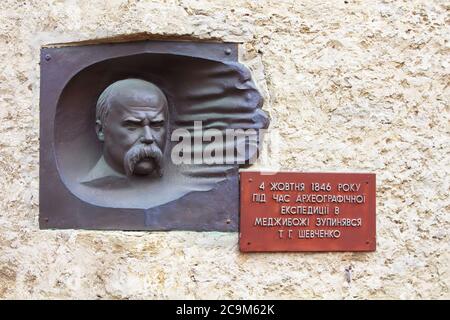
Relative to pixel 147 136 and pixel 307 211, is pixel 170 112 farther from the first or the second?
pixel 307 211

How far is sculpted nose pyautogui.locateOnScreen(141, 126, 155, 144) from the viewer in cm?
334

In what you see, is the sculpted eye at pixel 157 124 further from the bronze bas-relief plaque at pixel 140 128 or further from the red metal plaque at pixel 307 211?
the red metal plaque at pixel 307 211

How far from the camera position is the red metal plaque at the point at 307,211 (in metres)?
3.32

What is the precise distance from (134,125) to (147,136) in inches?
3.3

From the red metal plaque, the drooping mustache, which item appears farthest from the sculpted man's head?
the red metal plaque

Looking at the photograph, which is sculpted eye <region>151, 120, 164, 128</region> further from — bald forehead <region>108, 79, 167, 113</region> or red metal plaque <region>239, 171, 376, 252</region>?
red metal plaque <region>239, 171, 376, 252</region>

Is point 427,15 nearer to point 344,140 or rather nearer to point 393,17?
point 393,17

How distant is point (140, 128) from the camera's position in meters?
3.38

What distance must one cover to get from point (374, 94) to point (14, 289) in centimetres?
180

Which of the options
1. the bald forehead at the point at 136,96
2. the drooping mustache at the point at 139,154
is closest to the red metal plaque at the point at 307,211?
the drooping mustache at the point at 139,154

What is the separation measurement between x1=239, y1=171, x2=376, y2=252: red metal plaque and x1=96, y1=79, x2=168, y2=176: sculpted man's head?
0.42m

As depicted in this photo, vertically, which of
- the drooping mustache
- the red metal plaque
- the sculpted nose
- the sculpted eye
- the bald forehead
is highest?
the bald forehead

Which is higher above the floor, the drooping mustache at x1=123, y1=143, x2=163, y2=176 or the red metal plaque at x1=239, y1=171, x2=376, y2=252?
the drooping mustache at x1=123, y1=143, x2=163, y2=176

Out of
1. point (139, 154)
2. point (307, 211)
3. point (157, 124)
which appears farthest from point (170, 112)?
point (307, 211)
